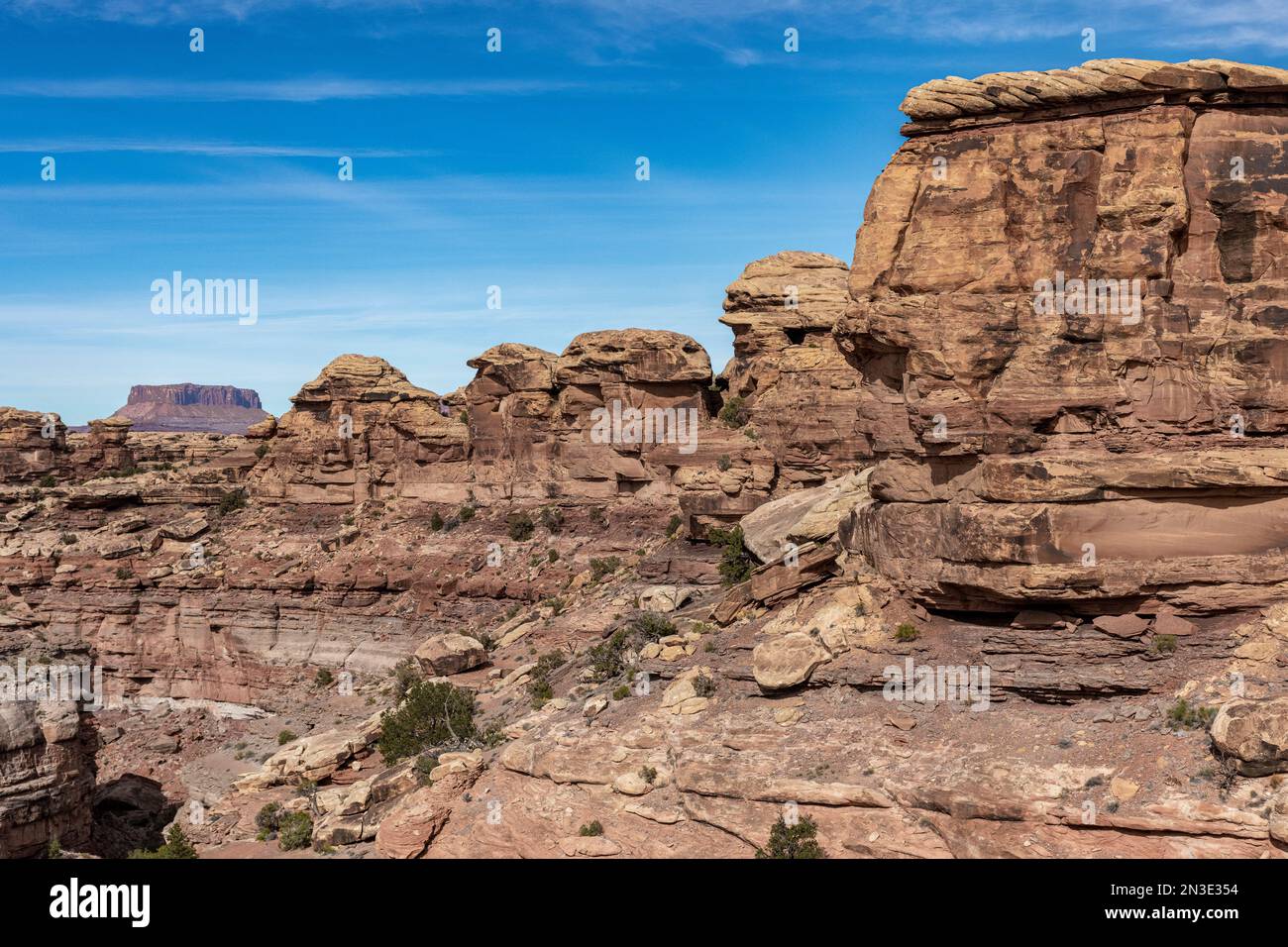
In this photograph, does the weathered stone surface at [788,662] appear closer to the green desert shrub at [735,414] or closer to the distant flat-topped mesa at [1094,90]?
the distant flat-topped mesa at [1094,90]

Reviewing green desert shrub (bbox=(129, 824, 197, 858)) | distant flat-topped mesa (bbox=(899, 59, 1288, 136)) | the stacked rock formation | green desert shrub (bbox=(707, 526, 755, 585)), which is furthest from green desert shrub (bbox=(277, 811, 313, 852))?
distant flat-topped mesa (bbox=(899, 59, 1288, 136))

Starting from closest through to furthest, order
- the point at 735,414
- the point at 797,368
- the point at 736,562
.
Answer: the point at 736,562
the point at 797,368
the point at 735,414

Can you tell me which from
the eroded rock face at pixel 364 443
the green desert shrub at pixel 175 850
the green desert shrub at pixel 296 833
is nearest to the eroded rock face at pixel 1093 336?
the green desert shrub at pixel 296 833

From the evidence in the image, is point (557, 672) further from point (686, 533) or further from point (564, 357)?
point (564, 357)

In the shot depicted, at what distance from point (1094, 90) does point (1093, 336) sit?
5323mm

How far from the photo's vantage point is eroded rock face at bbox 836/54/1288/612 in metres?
23.0

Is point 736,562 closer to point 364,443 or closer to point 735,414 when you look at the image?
point 735,414

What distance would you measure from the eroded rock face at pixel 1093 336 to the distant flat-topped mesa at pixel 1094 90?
0.15ft

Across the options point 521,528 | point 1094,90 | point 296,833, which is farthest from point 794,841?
point 521,528

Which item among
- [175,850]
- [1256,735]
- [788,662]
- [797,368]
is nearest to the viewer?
[1256,735]

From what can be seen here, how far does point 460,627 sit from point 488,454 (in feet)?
43.3

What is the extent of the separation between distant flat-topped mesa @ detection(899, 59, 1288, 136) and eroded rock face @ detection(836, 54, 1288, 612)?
47 mm

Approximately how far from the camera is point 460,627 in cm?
5531

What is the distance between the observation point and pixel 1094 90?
79.3 feet
